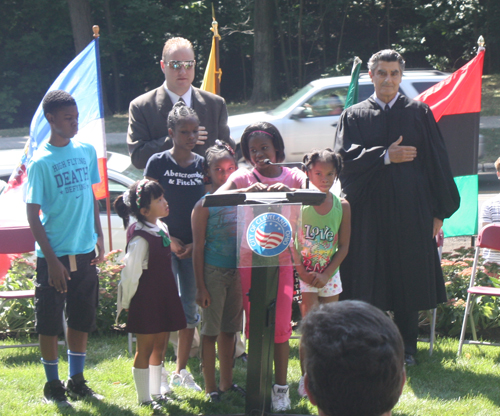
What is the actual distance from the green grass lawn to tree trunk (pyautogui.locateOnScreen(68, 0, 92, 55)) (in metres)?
18.7

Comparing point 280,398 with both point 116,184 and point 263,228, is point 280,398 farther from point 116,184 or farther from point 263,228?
point 116,184

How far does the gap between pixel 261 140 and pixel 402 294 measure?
172cm

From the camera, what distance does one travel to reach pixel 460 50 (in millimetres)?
23719

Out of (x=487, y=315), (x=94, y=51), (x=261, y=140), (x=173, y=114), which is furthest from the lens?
(x=94, y=51)

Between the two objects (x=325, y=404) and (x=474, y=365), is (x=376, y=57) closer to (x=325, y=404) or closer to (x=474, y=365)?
(x=474, y=365)

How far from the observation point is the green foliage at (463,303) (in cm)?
520

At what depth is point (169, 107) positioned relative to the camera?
180 inches

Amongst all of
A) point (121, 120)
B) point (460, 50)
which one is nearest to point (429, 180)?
point (121, 120)

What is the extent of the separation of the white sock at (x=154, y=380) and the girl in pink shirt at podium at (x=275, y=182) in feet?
2.21

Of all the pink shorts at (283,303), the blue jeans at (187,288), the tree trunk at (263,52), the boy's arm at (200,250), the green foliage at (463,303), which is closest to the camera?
the pink shorts at (283,303)

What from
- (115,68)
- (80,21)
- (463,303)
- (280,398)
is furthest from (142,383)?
(115,68)

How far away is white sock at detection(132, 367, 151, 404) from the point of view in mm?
3746

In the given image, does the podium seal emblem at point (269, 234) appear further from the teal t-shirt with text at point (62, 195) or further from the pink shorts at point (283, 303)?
the teal t-shirt with text at point (62, 195)

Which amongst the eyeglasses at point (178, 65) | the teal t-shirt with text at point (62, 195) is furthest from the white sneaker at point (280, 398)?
the eyeglasses at point (178, 65)
